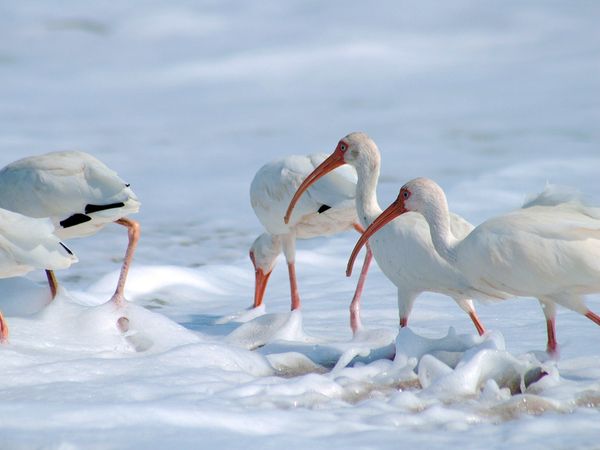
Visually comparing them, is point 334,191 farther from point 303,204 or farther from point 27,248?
point 27,248

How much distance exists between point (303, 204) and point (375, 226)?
1.21 meters

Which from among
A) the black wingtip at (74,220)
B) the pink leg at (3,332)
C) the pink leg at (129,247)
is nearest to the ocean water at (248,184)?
the pink leg at (3,332)

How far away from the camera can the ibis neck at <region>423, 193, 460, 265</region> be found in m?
6.06

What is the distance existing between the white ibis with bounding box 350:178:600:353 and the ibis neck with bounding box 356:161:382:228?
0.96m

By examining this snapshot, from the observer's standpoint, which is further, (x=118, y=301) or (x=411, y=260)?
(x=118, y=301)

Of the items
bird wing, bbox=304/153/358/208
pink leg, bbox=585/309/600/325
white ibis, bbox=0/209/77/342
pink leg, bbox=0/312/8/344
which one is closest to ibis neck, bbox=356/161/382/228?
bird wing, bbox=304/153/358/208

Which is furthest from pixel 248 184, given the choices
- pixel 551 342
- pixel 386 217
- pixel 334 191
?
pixel 551 342

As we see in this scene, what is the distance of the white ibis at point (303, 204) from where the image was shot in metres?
7.64

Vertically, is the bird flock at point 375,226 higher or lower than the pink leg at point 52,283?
higher

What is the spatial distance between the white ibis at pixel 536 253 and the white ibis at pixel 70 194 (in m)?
1.90

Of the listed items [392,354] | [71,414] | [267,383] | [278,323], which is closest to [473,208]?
[278,323]

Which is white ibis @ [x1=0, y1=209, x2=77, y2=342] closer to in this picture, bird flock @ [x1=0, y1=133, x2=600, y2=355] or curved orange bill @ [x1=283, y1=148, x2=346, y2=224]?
bird flock @ [x1=0, y1=133, x2=600, y2=355]

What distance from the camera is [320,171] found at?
7.43 meters

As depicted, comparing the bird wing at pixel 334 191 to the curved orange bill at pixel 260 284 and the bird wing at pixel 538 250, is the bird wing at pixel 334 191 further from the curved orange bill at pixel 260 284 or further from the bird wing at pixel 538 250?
the bird wing at pixel 538 250
